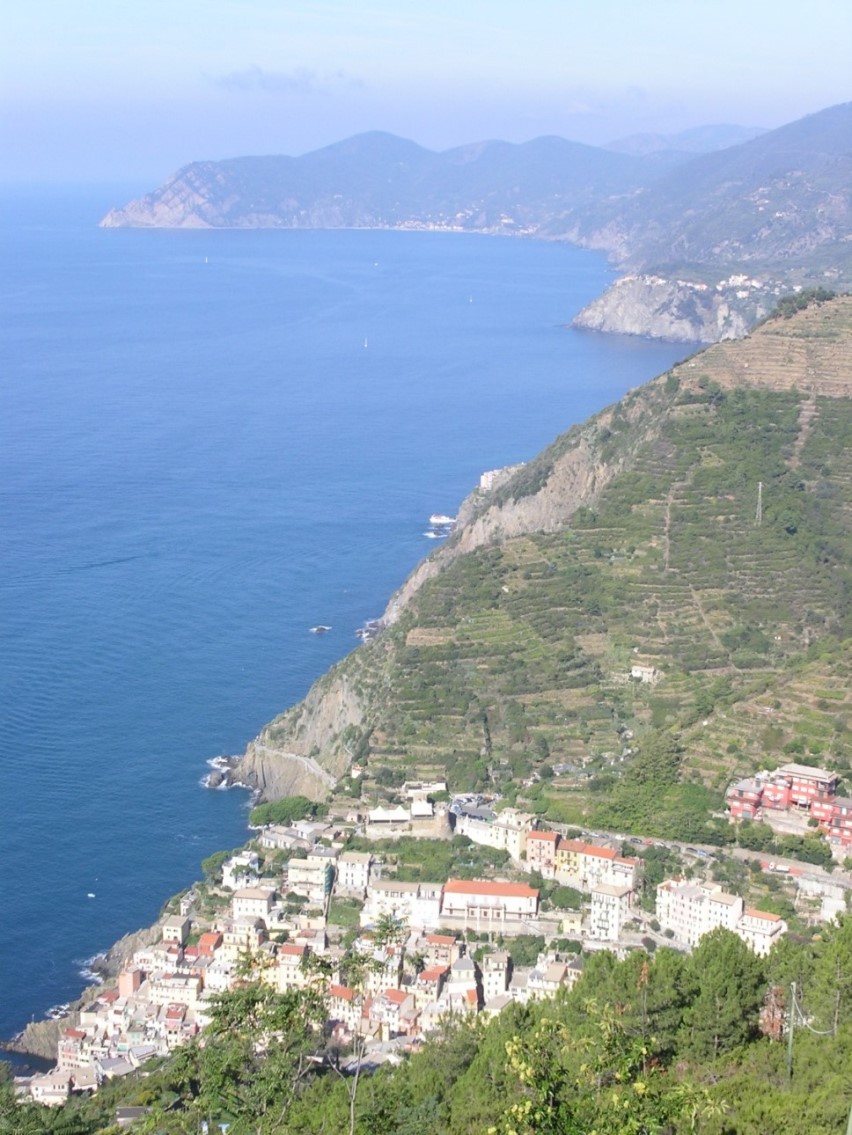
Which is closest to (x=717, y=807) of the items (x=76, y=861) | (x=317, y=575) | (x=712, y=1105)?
(x=76, y=861)

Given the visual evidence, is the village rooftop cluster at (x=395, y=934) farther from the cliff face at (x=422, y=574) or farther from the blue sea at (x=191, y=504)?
the cliff face at (x=422, y=574)

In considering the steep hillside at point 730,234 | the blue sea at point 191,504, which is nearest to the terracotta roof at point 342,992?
the blue sea at point 191,504

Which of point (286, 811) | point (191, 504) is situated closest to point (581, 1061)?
point (286, 811)

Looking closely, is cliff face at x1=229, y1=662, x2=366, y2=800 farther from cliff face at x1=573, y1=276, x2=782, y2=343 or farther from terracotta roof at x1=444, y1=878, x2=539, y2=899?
cliff face at x1=573, y1=276, x2=782, y2=343

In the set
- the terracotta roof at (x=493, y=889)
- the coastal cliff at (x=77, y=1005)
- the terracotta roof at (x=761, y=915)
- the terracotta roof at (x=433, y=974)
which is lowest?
the coastal cliff at (x=77, y=1005)

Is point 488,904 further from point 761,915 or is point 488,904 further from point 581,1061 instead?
point 581,1061

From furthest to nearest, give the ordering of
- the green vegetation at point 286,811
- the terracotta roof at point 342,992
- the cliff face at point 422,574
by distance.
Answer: the cliff face at point 422,574 → the green vegetation at point 286,811 → the terracotta roof at point 342,992

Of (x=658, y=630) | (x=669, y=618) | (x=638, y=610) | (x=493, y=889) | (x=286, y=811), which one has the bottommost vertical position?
(x=286, y=811)
